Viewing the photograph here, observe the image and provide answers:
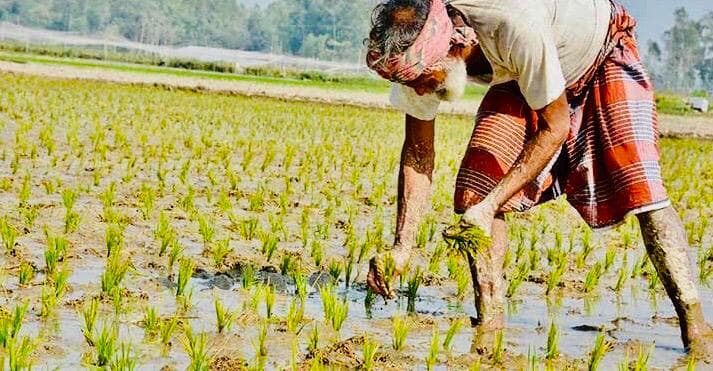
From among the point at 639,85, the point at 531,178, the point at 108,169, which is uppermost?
the point at 639,85

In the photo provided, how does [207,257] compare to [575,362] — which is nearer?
[575,362]

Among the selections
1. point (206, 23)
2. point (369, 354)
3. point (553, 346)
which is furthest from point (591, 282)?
point (206, 23)

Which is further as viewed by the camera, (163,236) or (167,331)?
(163,236)

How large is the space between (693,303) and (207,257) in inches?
78.8

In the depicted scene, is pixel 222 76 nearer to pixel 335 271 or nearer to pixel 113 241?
pixel 113 241

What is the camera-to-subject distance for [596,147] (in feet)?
10.1

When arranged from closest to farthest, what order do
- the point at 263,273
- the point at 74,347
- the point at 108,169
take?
1. the point at 74,347
2. the point at 263,273
3. the point at 108,169

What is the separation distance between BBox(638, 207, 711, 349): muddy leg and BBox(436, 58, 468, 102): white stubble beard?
72cm

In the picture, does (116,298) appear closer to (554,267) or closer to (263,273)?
(263,273)

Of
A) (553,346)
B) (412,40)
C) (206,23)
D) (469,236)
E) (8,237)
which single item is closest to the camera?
(412,40)

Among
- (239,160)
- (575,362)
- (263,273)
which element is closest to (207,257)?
(263,273)

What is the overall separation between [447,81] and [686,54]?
88072mm

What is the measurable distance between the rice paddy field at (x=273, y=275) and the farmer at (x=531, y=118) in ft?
0.84

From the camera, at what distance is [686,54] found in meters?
85.6
